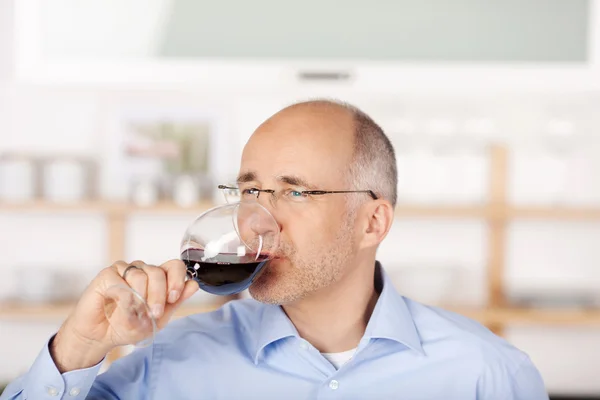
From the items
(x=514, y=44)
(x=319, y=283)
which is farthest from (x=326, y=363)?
(x=514, y=44)

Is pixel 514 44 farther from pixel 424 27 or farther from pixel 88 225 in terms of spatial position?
pixel 88 225

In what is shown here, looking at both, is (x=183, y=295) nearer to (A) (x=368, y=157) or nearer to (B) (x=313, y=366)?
(B) (x=313, y=366)

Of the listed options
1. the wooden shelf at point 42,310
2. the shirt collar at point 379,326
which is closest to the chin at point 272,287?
the shirt collar at point 379,326

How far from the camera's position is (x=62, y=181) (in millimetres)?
3213

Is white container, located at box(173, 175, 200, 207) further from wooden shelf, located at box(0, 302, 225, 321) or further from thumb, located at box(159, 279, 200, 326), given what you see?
thumb, located at box(159, 279, 200, 326)

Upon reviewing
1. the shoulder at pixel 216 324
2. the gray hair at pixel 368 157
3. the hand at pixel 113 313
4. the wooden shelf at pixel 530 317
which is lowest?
the wooden shelf at pixel 530 317

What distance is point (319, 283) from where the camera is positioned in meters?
1.46

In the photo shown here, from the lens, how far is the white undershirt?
5.04 feet

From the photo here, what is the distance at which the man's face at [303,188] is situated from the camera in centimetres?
143

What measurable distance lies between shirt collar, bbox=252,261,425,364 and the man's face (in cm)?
10

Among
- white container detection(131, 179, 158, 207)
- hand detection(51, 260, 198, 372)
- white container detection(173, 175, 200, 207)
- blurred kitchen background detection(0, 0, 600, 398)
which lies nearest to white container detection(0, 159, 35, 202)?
blurred kitchen background detection(0, 0, 600, 398)

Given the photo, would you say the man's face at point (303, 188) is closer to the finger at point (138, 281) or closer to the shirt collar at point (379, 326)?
the shirt collar at point (379, 326)

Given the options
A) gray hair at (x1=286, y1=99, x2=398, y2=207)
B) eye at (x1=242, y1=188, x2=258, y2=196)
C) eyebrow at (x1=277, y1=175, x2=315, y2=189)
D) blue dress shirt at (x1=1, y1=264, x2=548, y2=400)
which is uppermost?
gray hair at (x1=286, y1=99, x2=398, y2=207)

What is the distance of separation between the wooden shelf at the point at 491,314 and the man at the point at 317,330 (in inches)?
61.7
